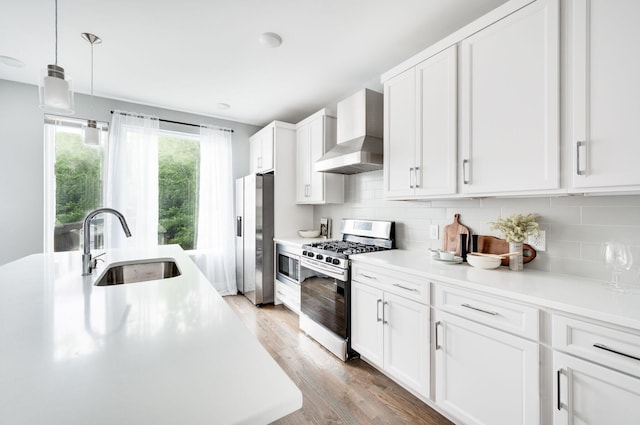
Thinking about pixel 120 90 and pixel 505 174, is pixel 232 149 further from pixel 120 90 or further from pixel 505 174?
pixel 505 174

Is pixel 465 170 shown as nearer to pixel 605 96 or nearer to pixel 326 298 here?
pixel 605 96

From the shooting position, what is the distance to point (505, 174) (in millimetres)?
1653

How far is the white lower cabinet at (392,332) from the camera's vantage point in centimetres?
179

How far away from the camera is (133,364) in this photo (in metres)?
0.65

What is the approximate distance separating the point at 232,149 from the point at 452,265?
3.55m

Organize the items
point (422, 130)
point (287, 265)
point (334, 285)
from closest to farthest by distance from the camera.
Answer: point (422, 130)
point (334, 285)
point (287, 265)

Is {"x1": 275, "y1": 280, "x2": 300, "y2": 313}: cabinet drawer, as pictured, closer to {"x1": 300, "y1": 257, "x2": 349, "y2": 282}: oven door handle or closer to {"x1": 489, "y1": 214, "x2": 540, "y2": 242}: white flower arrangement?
{"x1": 300, "y1": 257, "x2": 349, "y2": 282}: oven door handle

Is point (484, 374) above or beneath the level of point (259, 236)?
beneath

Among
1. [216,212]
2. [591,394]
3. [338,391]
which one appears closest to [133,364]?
[591,394]

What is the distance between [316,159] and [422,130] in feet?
5.05

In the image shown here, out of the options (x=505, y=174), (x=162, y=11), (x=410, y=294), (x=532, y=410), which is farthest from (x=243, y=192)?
(x=532, y=410)

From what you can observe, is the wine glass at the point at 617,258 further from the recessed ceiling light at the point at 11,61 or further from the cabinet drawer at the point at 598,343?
the recessed ceiling light at the point at 11,61

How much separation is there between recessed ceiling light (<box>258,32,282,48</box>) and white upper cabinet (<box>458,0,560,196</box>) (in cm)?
138

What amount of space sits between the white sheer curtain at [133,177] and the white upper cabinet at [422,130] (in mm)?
3064
